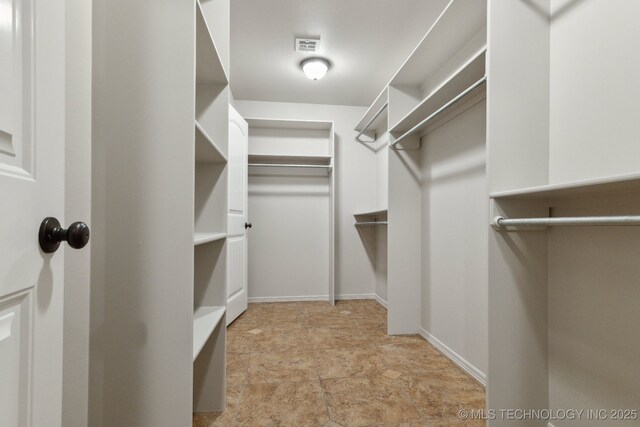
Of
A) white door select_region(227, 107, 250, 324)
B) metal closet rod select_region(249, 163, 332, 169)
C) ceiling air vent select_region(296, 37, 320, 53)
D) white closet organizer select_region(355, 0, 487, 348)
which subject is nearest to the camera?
white closet organizer select_region(355, 0, 487, 348)

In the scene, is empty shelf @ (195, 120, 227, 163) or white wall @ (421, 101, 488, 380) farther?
white wall @ (421, 101, 488, 380)

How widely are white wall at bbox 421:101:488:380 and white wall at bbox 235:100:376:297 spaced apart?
1.23 meters

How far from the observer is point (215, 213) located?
1.54m

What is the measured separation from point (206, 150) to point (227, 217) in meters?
0.37

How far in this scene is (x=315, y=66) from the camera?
2.70 metres

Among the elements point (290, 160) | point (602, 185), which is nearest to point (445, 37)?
point (602, 185)

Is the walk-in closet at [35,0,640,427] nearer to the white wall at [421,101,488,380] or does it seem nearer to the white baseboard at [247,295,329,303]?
the white wall at [421,101,488,380]

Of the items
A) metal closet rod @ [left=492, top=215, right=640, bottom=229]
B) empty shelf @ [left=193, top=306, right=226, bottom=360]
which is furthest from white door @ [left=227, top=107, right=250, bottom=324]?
metal closet rod @ [left=492, top=215, right=640, bottom=229]

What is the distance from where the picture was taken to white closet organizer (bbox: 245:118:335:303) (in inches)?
142

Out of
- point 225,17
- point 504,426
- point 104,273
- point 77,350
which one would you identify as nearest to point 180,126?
point 104,273

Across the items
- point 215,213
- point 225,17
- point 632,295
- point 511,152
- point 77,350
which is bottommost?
point 77,350

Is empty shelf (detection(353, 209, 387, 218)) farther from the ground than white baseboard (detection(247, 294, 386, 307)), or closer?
farther from the ground

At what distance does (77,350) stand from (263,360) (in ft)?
4.41

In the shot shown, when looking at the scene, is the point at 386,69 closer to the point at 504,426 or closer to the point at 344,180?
the point at 344,180
